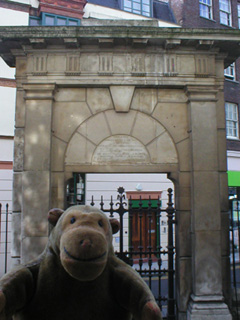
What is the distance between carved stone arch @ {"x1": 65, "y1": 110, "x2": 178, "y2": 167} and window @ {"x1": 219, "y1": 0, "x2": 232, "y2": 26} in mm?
15607

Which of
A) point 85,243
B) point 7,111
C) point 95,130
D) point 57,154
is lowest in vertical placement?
point 85,243

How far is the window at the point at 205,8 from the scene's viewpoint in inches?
685

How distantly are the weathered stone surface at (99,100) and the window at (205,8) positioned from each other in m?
14.4

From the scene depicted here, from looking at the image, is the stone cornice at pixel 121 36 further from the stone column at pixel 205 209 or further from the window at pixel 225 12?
the window at pixel 225 12

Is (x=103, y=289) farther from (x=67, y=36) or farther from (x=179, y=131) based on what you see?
(x=67, y=36)

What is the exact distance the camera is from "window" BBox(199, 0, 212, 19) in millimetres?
17391

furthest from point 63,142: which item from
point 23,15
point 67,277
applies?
point 23,15

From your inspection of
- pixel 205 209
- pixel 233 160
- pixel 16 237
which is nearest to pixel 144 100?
pixel 205 209

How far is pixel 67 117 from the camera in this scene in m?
5.63

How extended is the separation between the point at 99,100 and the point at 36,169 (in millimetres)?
1732

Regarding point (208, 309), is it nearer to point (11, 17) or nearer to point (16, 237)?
point (16, 237)

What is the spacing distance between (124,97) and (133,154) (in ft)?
3.55

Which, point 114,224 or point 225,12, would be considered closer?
point 114,224

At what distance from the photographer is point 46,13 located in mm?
12852
